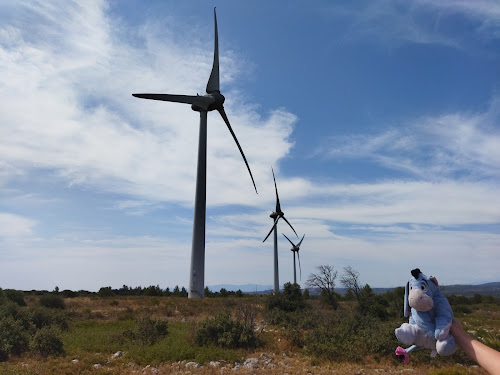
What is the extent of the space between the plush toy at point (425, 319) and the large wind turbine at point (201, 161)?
2827 cm

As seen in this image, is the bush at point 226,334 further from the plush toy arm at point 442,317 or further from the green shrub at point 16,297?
the green shrub at point 16,297

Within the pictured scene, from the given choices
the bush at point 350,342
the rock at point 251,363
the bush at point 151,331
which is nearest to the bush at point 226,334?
the bush at point 151,331

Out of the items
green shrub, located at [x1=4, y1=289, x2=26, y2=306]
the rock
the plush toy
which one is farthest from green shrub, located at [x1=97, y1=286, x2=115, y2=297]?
the plush toy

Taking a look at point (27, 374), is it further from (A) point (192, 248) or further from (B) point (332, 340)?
(A) point (192, 248)

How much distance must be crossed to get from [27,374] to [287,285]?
23659mm

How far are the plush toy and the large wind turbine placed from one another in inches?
1113

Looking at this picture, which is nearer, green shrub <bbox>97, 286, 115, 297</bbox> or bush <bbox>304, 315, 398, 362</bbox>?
bush <bbox>304, 315, 398, 362</bbox>

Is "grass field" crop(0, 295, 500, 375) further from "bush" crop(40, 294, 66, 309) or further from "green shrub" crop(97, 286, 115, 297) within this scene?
"green shrub" crop(97, 286, 115, 297)

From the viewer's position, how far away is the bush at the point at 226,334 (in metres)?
15.3

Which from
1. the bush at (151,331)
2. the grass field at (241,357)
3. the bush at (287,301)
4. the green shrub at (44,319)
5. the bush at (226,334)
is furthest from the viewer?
the bush at (287,301)

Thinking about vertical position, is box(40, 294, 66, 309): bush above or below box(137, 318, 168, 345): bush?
above

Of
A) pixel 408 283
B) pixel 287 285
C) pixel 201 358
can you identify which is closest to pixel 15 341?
pixel 201 358

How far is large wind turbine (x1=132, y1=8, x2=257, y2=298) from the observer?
3086 cm

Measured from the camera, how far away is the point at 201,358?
1294cm
